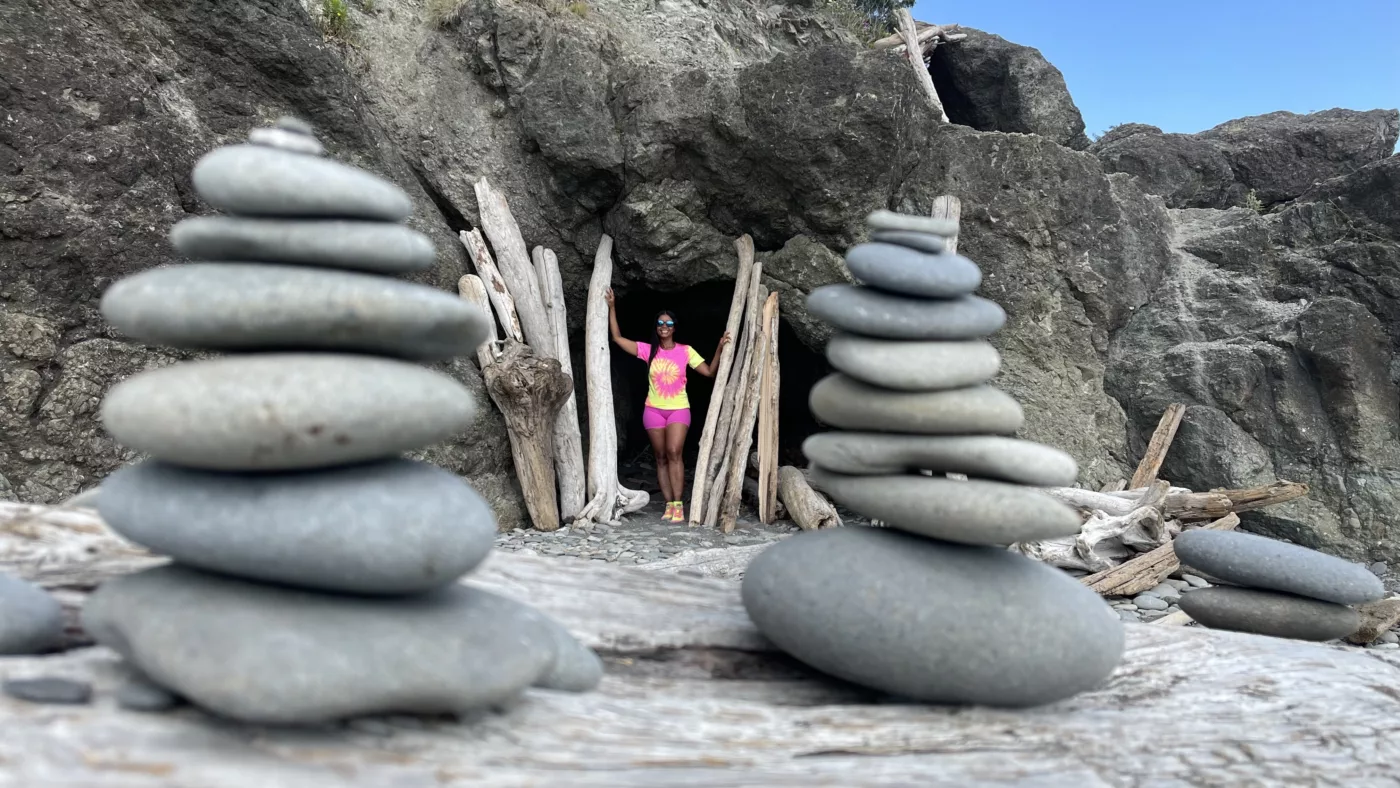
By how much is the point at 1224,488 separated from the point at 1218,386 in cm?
97

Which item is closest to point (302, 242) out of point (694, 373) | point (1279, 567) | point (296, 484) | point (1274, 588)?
point (296, 484)

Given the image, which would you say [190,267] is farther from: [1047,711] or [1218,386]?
[1218,386]

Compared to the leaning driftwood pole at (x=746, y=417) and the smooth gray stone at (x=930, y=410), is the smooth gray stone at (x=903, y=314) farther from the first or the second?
the leaning driftwood pole at (x=746, y=417)

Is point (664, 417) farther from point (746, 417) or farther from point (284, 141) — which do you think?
point (284, 141)

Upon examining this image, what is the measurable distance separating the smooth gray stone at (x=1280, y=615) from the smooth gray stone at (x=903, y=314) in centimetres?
236

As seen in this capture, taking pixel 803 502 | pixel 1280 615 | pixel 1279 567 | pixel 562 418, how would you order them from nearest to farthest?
pixel 1279 567, pixel 1280 615, pixel 803 502, pixel 562 418

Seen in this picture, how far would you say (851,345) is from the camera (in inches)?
115

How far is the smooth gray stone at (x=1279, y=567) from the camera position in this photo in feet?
13.5

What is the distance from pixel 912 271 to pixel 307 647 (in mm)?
1997

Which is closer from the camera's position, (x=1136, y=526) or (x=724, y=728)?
(x=724, y=728)

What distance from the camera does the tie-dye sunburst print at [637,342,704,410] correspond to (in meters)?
8.50

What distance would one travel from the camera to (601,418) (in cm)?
830

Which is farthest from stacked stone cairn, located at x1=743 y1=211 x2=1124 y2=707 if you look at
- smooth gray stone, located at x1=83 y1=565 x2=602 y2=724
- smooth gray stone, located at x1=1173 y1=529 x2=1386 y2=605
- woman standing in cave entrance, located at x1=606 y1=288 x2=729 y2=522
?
woman standing in cave entrance, located at x1=606 y1=288 x2=729 y2=522

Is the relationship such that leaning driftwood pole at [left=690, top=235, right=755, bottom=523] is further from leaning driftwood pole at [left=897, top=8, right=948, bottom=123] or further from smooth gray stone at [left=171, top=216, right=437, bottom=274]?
leaning driftwood pole at [left=897, top=8, right=948, bottom=123]
